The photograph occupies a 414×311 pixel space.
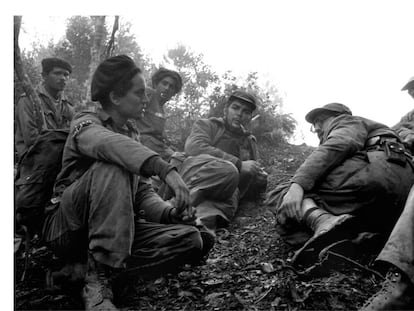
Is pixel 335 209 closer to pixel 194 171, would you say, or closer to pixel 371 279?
pixel 371 279

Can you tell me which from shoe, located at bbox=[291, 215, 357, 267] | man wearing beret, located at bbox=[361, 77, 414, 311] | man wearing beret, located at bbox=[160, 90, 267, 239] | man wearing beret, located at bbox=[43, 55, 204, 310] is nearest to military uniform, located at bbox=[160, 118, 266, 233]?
man wearing beret, located at bbox=[160, 90, 267, 239]

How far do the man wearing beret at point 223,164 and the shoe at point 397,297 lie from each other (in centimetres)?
179

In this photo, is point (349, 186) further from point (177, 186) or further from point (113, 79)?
point (113, 79)

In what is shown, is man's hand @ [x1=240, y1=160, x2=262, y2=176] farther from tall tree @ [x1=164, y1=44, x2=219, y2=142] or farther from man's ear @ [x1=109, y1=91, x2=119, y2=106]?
man's ear @ [x1=109, y1=91, x2=119, y2=106]

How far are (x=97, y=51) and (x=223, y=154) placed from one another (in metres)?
1.55

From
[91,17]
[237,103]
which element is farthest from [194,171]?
[91,17]

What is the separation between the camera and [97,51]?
329 centimetres

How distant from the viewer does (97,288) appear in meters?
1.90

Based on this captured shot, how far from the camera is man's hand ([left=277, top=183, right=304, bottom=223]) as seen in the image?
2.56m

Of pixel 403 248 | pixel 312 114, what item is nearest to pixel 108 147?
pixel 403 248

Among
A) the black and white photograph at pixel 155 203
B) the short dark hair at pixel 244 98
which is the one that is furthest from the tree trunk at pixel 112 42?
the short dark hair at pixel 244 98

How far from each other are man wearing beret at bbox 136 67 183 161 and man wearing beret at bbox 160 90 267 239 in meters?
0.32

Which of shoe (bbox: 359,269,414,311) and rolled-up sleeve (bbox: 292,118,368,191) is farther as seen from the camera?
rolled-up sleeve (bbox: 292,118,368,191)

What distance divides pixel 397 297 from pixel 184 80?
3141 mm
